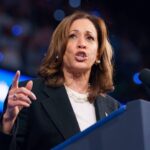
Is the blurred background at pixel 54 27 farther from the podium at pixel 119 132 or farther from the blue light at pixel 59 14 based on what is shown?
the podium at pixel 119 132

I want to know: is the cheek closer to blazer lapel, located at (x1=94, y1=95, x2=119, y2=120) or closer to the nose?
the nose

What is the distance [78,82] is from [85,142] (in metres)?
0.69

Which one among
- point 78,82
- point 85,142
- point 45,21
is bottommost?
point 85,142

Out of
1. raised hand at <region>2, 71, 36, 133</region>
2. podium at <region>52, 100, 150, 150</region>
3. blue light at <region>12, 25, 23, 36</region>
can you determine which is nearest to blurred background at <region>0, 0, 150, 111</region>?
blue light at <region>12, 25, 23, 36</region>

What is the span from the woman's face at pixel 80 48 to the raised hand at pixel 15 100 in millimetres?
376

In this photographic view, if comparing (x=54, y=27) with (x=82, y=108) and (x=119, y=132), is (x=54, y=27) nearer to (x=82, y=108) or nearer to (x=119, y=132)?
(x=82, y=108)

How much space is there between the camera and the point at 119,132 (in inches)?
41.1

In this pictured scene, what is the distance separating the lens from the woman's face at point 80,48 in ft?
5.58

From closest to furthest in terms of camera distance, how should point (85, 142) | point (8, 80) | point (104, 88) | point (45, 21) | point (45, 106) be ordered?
1. point (85, 142)
2. point (45, 106)
3. point (104, 88)
4. point (8, 80)
5. point (45, 21)

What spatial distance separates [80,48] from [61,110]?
243 mm

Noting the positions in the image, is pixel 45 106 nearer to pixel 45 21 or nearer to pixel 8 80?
pixel 8 80

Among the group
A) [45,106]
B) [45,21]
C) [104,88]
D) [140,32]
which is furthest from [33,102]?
[140,32]

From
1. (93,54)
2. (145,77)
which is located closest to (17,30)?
(93,54)

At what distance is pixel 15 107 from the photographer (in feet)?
4.43
